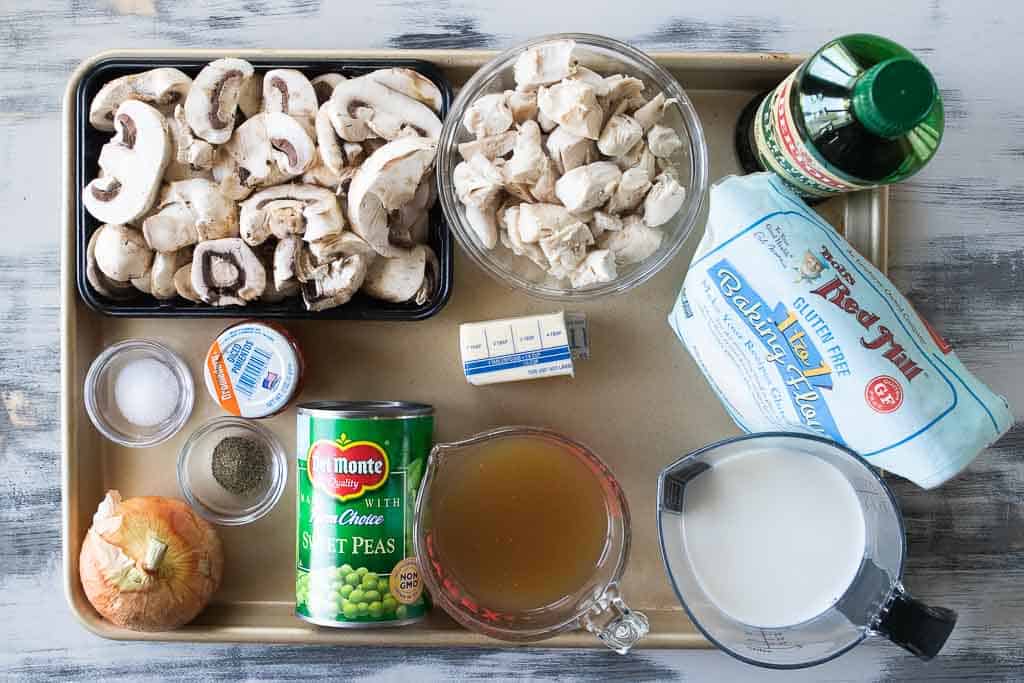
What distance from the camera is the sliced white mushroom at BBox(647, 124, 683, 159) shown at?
3.01ft

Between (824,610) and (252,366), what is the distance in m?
0.70

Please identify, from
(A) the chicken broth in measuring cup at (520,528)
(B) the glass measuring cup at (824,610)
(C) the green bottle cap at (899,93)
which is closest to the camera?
(C) the green bottle cap at (899,93)

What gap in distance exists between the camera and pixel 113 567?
98 centimetres

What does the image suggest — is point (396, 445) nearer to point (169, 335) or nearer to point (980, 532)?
point (169, 335)

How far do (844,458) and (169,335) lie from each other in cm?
81

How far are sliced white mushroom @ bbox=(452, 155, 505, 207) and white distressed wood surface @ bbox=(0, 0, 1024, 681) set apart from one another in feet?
0.93

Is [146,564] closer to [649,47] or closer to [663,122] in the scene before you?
[663,122]

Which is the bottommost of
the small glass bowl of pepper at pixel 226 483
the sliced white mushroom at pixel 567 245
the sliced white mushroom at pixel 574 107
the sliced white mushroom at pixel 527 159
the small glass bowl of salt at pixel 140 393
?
the small glass bowl of pepper at pixel 226 483

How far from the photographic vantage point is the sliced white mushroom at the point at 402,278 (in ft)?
3.22

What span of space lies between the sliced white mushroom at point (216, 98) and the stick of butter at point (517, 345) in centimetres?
37

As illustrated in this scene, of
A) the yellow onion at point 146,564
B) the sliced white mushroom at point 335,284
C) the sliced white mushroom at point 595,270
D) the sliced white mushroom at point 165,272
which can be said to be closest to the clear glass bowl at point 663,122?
the sliced white mushroom at point 595,270

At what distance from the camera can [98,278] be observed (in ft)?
3.29

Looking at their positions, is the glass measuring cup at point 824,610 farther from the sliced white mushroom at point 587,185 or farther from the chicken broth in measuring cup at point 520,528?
the sliced white mushroom at point 587,185

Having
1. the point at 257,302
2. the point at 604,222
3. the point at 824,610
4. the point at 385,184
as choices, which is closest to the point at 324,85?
the point at 385,184
